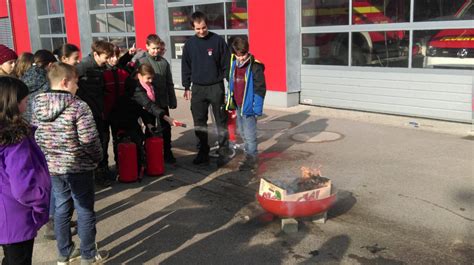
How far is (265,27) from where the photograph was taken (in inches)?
424

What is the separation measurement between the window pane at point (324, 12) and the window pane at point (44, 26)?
1379 cm

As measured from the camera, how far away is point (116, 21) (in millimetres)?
16203

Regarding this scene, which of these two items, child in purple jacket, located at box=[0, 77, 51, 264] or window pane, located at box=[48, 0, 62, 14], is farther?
window pane, located at box=[48, 0, 62, 14]

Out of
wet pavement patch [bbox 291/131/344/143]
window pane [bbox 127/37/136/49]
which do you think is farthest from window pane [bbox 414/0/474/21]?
window pane [bbox 127/37/136/49]

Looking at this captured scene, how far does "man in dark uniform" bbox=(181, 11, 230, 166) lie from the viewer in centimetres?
650

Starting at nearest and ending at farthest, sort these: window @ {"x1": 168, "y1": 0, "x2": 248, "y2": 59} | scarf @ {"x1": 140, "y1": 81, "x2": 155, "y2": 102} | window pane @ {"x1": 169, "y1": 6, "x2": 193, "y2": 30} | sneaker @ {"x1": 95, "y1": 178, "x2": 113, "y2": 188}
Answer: scarf @ {"x1": 140, "y1": 81, "x2": 155, "y2": 102} < sneaker @ {"x1": 95, "y1": 178, "x2": 113, "y2": 188} < window @ {"x1": 168, "y1": 0, "x2": 248, "y2": 59} < window pane @ {"x1": 169, "y1": 6, "x2": 193, "y2": 30}

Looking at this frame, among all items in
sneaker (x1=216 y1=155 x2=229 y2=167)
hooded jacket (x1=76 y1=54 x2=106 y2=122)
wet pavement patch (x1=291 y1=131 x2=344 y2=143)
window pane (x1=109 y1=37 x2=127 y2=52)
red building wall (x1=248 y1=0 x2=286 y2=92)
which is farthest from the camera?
window pane (x1=109 y1=37 x2=127 y2=52)

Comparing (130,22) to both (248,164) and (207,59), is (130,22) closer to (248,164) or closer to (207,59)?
(207,59)

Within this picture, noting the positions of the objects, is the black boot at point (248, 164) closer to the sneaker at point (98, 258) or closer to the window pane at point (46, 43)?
the sneaker at point (98, 258)

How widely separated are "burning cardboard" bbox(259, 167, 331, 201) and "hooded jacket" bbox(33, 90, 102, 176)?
1.61 metres

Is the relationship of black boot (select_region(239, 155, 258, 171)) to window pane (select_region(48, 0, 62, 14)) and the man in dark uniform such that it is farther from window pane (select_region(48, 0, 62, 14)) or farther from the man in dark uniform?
window pane (select_region(48, 0, 62, 14))

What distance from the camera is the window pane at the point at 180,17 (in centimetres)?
1327

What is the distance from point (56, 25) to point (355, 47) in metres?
14.3

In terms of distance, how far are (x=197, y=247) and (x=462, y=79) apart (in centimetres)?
604
